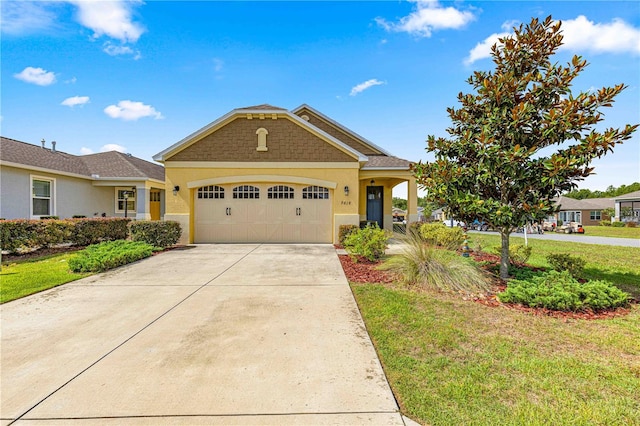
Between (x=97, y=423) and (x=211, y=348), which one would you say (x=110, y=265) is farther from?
(x=97, y=423)

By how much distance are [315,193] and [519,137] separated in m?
8.22

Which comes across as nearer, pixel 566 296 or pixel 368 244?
pixel 566 296

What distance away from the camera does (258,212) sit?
41.5 ft

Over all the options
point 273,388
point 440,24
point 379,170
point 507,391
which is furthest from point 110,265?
point 440,24

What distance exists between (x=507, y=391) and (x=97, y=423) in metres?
3.59

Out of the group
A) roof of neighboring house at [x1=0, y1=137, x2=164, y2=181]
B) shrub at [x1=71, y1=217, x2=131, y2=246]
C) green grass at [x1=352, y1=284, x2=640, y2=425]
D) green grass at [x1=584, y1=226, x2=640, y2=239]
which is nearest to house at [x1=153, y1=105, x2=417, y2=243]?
shrub at [x1=71, y1=217, x2=131, y2=246]

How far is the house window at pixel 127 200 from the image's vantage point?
17.6m

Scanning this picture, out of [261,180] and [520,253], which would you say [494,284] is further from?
[261,180]

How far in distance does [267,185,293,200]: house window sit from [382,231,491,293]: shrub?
6976 mm

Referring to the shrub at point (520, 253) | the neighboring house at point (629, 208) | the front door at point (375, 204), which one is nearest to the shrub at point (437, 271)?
the shrub at point (520, 253)

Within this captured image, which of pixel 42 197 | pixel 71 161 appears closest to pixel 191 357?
pixel 42 197

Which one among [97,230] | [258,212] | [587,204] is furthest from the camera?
[587,204]

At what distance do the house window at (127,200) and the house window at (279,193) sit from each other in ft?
34.5

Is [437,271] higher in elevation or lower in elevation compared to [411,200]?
lower
